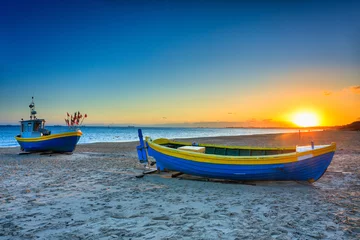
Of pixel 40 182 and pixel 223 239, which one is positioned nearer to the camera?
pixel 223 239

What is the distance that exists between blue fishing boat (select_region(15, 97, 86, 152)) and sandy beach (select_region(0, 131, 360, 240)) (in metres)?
9.51

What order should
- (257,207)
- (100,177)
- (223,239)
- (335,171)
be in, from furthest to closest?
1. (335,171)
2. (100,177)
3. (257,207)
4. (223,239)

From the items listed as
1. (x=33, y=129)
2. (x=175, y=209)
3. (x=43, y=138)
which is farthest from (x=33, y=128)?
(x=175, y=209)

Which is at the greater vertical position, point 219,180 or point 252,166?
point 252,166

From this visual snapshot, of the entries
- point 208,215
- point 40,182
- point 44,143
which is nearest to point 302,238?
point 208,215

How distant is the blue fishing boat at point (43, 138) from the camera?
→ 64.2 ft

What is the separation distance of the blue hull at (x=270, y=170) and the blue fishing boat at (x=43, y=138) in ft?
44.7

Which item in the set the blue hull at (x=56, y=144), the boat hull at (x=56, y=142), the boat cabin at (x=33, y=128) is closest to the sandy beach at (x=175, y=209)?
the boat hull at (x=56, y=142)

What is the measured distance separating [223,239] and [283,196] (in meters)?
3.81

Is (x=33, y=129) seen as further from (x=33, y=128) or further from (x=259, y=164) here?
(x=259, y=164)

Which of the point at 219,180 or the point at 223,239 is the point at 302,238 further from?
the point at 219,180

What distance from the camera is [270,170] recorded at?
862cm

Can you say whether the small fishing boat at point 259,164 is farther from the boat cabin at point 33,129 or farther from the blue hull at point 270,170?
the boat cabin at point 33,129

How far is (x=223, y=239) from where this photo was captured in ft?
15.4
